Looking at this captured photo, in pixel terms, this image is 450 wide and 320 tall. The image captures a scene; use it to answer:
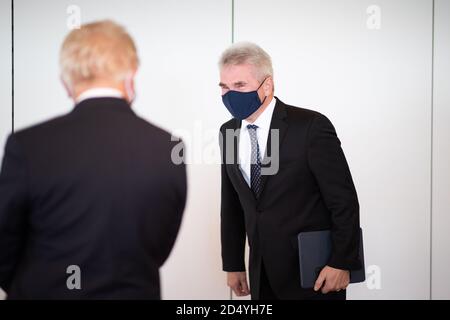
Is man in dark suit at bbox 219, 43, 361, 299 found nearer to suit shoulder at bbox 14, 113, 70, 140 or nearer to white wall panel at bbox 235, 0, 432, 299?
white wall panel at bbox 235, 0, 432, 299

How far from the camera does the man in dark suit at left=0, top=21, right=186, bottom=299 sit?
45.5 inches

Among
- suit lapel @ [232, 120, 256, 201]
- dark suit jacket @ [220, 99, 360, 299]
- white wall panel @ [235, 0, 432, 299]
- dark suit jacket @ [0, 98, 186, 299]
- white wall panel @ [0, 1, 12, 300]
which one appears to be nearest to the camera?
dark suit jacket @ [0, 98, 186, 299]

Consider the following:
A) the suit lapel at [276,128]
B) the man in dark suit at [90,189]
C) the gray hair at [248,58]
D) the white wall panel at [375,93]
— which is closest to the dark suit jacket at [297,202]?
the suit lapel at [276,128]

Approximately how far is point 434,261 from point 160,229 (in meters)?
2.22

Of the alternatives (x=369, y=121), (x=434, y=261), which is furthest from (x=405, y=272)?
(x=369, y=121)

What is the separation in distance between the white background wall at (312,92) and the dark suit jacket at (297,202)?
2.63 ft

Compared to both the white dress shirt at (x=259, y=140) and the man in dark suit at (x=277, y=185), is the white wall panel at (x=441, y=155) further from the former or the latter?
the white dress shirt at (x=259, y=140)

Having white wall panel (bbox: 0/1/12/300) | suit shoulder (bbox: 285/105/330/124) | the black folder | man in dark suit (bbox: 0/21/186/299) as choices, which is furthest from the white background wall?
man in dark suit (bbox: 0/21/186/299)

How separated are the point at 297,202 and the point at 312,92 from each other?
102cm

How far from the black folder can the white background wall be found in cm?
101

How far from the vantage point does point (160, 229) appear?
Result: 4.20 ft

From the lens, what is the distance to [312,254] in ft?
6.22

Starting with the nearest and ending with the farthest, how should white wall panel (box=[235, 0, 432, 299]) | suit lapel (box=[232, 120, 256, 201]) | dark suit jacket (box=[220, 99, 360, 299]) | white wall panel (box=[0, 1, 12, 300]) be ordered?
dark suit jacket (box=[220, 99, 360, 299]) → suit lapel (box=[232, 120, 256, 201]) → white wall panel (box=[0, 1, 12, 300]) → white wall panel (box=[235, 0, 432, 299])

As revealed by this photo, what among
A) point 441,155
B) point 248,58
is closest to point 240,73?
point 248,58
